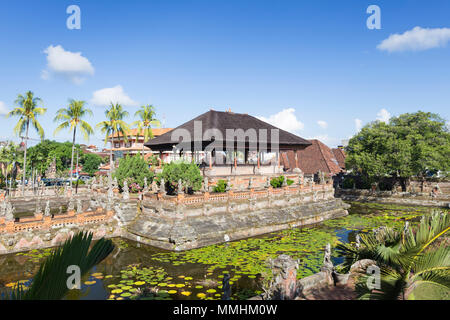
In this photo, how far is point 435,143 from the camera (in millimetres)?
34844

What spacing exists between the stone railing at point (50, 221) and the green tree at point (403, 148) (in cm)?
3008

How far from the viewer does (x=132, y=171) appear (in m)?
24.1

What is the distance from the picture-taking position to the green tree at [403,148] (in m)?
32.9

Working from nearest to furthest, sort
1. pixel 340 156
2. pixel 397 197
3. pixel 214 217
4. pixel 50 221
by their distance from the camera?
pixel 50 221 < pixel 214 217 < pixel 397 197 < pixel 340 156

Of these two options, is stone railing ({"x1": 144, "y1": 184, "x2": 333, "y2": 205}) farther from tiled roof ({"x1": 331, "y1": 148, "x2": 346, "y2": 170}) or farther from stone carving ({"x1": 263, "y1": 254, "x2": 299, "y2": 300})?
tiled roof ({"x1": 331, "y1": 148, "x2": 346, "y2": 170})

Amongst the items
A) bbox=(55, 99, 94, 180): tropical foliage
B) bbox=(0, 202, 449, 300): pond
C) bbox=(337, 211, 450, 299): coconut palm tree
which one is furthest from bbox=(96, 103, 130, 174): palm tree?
bbox=(337, 211, 450, 299): coconut palm tree

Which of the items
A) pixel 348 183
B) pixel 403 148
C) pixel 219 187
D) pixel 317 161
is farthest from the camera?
pixel 317 161

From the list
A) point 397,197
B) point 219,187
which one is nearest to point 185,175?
point 219,187

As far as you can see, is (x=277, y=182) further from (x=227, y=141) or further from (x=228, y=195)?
(x=228, y=195)

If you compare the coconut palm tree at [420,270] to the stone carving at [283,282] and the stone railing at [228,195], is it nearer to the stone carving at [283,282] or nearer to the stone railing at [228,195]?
the stone carving at [283,282]

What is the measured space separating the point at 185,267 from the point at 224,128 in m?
15.2

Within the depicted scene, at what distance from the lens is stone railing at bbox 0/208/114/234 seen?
1544 cm

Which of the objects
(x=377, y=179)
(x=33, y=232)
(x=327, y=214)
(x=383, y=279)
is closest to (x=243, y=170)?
(x=327, y=214)
